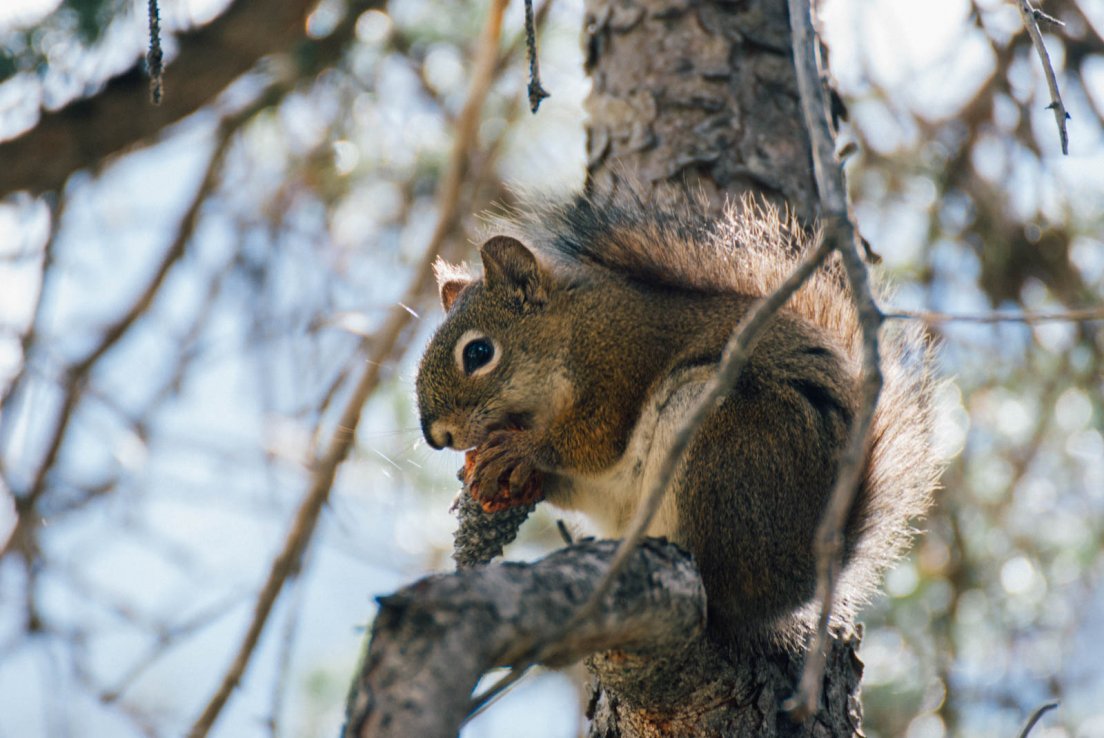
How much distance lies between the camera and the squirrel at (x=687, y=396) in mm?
1627

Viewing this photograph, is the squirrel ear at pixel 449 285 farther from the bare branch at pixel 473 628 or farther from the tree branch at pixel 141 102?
the bare branch at pixel 473 628

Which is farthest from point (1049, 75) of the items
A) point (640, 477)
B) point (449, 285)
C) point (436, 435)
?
point (449, 285)

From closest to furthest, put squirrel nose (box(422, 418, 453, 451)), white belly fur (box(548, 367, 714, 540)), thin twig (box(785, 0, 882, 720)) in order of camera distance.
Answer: thin twig (box(785, 0, 882, 720)) → white belly fur (box(548, 367, 714, 540)) → squirrel nose (box(422, 418, 453, 451))

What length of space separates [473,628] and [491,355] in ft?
3.56

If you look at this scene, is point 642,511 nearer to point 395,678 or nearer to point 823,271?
point 395,678

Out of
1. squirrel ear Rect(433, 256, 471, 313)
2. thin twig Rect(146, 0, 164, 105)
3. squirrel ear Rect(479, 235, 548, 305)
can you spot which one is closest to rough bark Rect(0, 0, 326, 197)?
squirrel ear Rect(433, 256, 471, 313)

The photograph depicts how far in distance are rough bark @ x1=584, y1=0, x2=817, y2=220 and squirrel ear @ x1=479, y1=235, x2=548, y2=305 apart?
0.63 ft

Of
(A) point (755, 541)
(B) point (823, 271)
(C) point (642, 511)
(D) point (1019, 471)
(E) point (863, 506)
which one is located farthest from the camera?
(D) point (1019, 471)

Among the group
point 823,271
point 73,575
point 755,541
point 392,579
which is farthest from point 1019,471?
point 73,575

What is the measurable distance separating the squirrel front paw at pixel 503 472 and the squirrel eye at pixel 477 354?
157mm

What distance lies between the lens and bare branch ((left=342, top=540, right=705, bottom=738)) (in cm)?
97

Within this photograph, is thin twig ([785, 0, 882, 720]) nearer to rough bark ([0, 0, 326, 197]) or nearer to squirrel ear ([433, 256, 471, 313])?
squirrel ear ([433, 256, 471, 313])

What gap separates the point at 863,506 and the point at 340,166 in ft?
6.73

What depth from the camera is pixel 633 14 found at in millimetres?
2320
